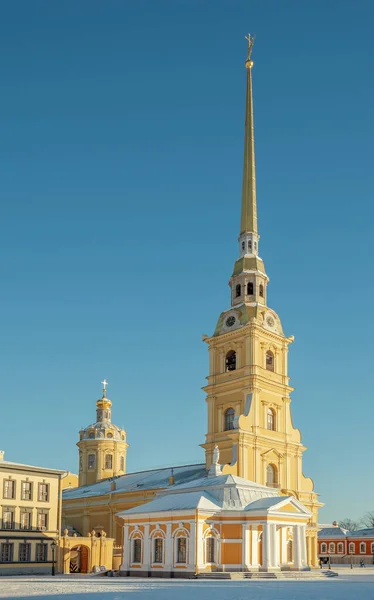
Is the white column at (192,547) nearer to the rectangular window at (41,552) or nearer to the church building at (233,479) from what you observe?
the church building at (233,479)

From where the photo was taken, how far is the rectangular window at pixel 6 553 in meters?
48.8

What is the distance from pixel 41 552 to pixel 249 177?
4044cm

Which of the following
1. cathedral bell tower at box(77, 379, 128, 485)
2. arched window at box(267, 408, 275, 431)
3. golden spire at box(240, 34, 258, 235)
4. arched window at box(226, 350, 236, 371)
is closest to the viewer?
arched window at box(267, 408, 275, 431)

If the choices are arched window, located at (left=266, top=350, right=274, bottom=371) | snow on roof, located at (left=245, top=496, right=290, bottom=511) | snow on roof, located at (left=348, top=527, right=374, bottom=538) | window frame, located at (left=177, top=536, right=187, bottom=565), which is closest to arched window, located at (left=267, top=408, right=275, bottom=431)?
arched window, located at (left=266, top=350, right=274, bottom=371)

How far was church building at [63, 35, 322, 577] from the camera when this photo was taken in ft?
147

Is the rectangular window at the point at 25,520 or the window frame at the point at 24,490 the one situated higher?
the window frame at the point at 24,490

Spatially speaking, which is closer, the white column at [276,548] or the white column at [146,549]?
the white column at [276,548]

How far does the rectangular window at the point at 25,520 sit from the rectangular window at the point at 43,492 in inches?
58.9

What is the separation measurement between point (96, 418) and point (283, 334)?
30917 mm

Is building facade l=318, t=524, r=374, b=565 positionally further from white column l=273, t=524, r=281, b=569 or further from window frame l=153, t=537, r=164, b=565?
window frame l=153, t=537, r=164, b=565

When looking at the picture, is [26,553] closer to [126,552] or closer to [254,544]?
[126,552]

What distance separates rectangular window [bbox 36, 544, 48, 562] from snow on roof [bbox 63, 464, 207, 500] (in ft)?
46.6

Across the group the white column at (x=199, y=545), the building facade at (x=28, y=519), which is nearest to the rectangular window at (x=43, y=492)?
the building facade at (x=28, y=519)

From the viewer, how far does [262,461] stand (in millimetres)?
62656
